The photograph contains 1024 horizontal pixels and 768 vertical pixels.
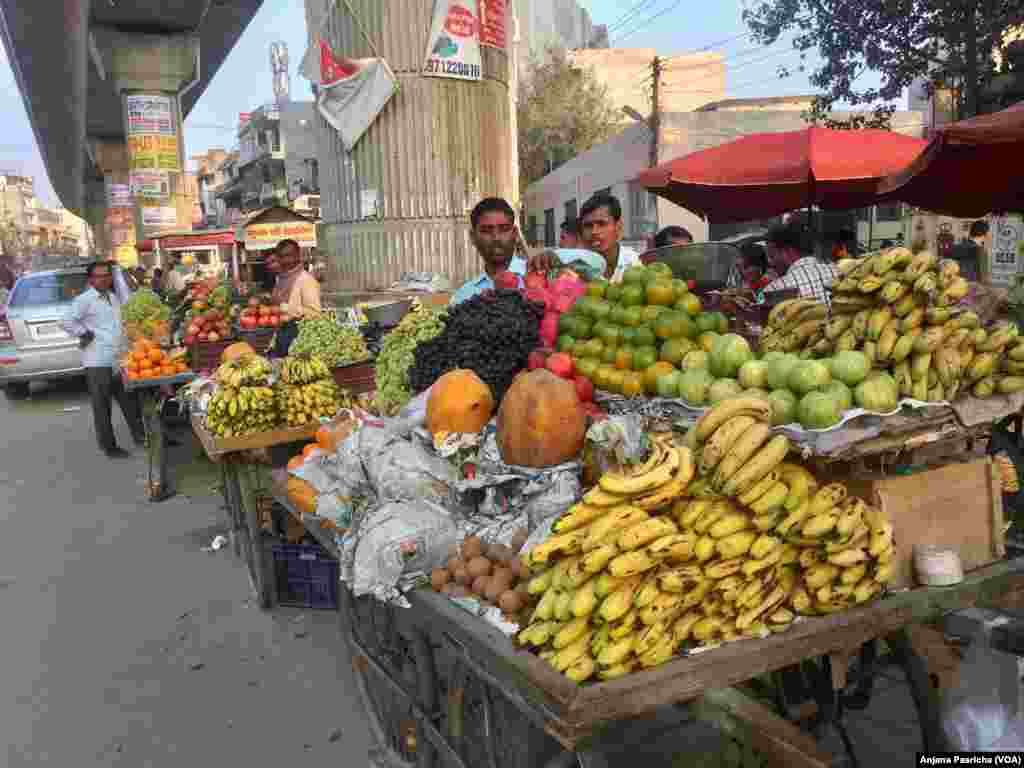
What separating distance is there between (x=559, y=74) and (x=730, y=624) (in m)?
30.6

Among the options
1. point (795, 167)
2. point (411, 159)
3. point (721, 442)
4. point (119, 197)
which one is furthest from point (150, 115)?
point (721, 442)

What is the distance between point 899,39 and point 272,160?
49826mm

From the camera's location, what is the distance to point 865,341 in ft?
8.24

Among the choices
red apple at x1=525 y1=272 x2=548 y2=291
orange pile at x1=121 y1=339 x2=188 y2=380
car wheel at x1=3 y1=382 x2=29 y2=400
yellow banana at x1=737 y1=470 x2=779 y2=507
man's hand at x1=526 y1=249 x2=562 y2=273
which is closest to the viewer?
yellow banana at x1=737 y1=470 x2=779 y2=507

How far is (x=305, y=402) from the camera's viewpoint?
467 centimetres

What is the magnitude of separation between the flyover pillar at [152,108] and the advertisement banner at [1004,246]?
54.2 feet

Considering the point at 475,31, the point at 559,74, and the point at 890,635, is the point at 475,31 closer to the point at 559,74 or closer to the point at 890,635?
the point at 890,635

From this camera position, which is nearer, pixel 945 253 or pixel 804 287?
pixel 804 287

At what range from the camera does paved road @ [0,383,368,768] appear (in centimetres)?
339

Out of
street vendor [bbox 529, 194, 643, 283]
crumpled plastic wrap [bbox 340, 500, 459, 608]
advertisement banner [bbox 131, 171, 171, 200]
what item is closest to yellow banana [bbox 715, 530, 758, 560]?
crumpled plastic wrap [bbox 340, 500, 459, 608]

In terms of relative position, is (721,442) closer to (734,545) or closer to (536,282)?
(734,545)

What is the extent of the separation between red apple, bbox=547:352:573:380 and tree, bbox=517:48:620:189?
92.5 feet

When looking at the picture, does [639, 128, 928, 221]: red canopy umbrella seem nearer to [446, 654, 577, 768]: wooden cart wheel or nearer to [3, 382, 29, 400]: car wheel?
[446, 654, 577, 768]: wooden cart wheel

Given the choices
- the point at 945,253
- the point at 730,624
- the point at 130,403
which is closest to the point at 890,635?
the point at 730,624
